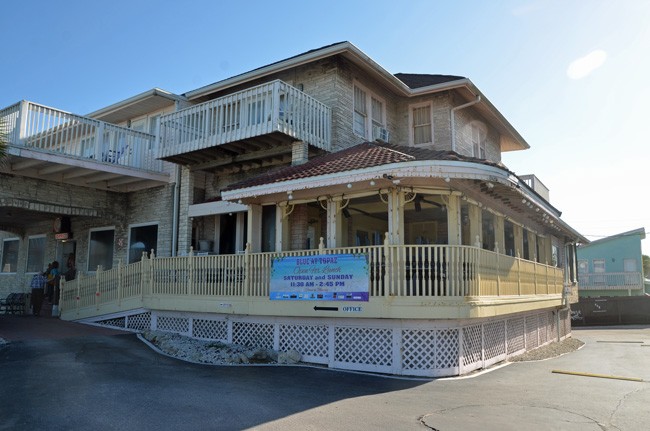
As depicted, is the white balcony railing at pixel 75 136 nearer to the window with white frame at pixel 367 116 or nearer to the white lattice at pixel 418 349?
the window with white frame at pixel 367 116

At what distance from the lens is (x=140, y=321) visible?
14.8 m

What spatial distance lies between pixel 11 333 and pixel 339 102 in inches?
424

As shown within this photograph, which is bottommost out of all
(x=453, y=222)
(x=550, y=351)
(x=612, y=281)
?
(x=550, y=351)

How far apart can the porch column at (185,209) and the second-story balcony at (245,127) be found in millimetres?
548

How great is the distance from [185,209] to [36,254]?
9.95 meters

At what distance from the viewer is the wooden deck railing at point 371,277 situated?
10281mm

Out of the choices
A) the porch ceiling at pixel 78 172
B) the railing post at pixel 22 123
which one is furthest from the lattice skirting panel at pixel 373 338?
the railing post at pixel 22 123

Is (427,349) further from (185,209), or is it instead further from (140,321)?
(185,209)

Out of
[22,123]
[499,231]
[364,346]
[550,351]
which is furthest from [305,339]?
[22,123]

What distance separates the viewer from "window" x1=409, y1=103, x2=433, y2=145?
59.4 ft

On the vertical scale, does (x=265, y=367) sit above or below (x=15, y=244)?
below

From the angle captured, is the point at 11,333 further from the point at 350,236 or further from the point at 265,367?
the point at 350,236

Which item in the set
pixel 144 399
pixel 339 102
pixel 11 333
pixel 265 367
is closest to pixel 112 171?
pixel 11 333

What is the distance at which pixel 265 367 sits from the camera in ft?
35.9
